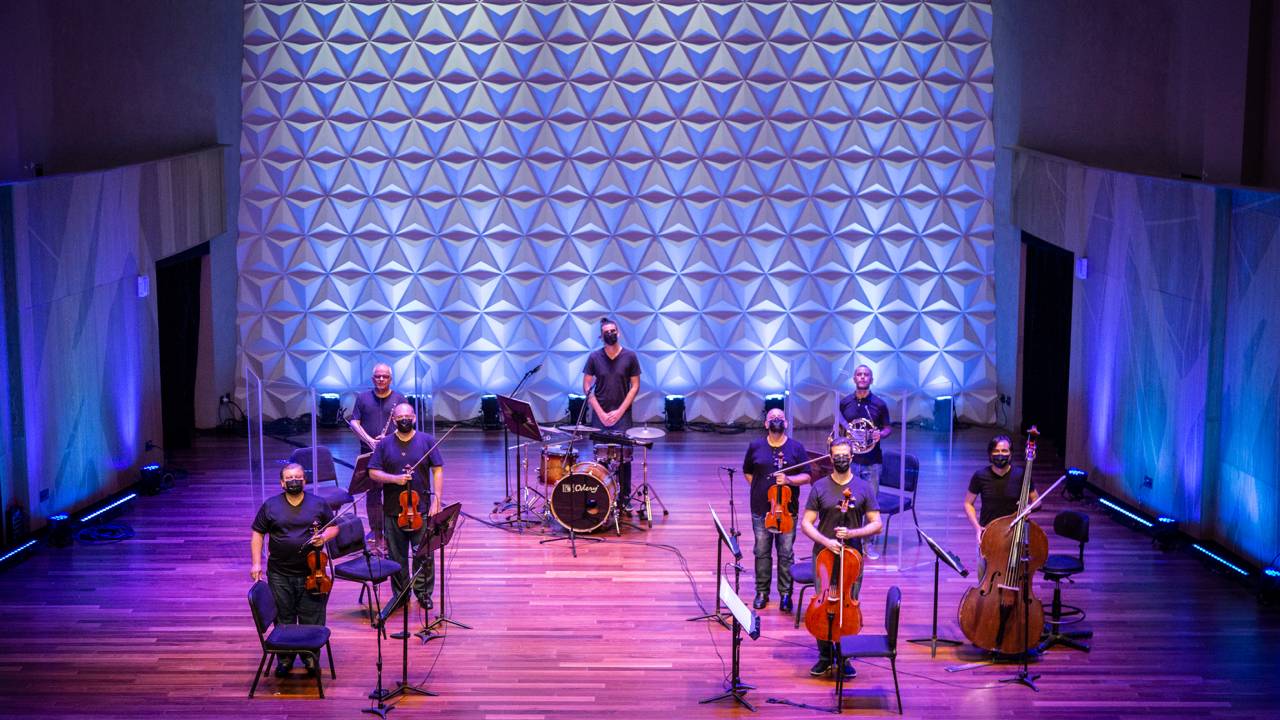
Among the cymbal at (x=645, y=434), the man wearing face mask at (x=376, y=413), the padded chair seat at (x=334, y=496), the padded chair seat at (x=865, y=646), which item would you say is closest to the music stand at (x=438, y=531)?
the man wearing face mask at (x=376, y=413)

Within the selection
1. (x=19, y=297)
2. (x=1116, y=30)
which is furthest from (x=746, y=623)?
(x=1116, y=30)

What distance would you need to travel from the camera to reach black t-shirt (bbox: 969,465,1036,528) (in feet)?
32.4

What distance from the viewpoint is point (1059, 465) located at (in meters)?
15.1

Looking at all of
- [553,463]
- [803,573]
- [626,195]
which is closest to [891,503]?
[803,573]

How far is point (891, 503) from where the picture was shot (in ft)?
37.7

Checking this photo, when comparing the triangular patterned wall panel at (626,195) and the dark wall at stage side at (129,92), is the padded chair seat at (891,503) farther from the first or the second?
the dark wall at stage side at (129,92)

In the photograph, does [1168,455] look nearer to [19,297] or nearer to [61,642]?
[61,642]

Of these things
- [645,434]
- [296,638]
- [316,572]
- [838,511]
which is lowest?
[296,638]

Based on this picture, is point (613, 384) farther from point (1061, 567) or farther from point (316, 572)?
point (1061, 567)

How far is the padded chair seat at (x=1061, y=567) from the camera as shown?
9844 millimetres

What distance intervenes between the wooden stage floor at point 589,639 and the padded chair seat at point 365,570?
463 mm

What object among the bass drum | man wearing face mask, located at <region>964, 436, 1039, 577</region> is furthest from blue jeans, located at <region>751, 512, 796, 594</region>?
the bass drum

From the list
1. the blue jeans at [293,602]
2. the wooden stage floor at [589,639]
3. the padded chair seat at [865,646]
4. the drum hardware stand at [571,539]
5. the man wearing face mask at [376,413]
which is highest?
the man wearing face mask at [376,413]

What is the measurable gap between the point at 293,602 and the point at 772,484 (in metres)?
3.54
